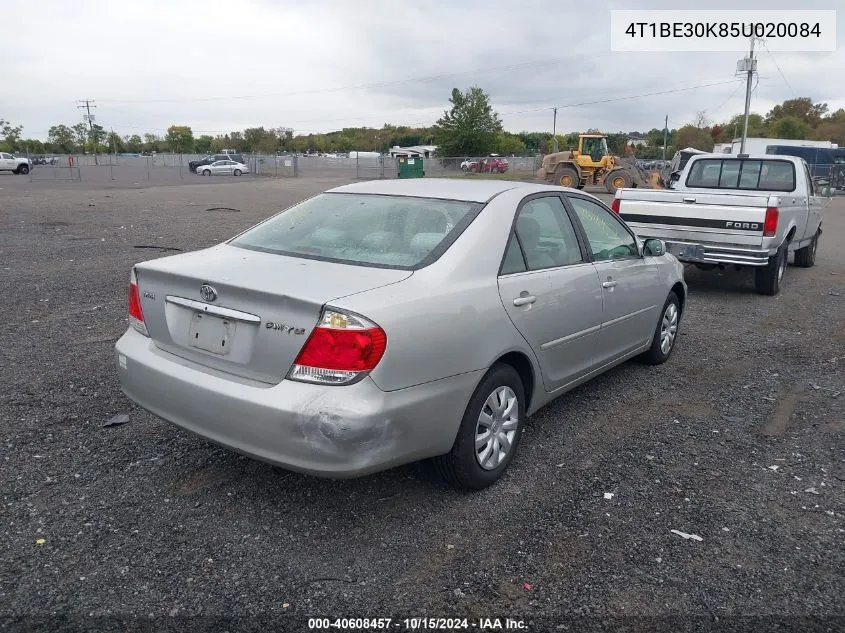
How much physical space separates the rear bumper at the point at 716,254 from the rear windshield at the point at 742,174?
2.12 meters

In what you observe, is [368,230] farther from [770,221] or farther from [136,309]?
[770,221]

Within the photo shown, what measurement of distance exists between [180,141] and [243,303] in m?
120

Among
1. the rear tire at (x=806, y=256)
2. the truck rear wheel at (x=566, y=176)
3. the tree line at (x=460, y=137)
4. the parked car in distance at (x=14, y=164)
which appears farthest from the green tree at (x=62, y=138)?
the rear tire at (x=806, y=256)

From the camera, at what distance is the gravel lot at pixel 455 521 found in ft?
9.00

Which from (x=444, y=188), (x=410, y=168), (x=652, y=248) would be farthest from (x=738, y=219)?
(x=410, y=168)

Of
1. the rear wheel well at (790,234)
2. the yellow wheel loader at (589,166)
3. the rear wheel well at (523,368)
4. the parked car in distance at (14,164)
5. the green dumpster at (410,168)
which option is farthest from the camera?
the parked car in distance at (14,164)

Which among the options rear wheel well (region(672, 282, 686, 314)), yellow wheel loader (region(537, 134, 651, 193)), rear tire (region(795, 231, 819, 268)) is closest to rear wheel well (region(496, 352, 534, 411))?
rear wheel well (region(672, 282, 686, 314))

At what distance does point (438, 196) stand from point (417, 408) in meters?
1.50

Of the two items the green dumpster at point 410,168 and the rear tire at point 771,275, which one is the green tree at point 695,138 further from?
the rear tire at point 771,275

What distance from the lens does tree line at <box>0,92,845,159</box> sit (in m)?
68.6

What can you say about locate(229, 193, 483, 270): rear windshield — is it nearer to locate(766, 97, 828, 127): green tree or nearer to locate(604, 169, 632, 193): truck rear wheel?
locate(604, 169, 632, 193): truck rear wheel

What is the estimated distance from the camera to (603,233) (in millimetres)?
5016

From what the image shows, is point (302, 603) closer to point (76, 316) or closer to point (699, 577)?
point (699, 577)

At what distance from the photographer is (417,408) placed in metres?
3.10
